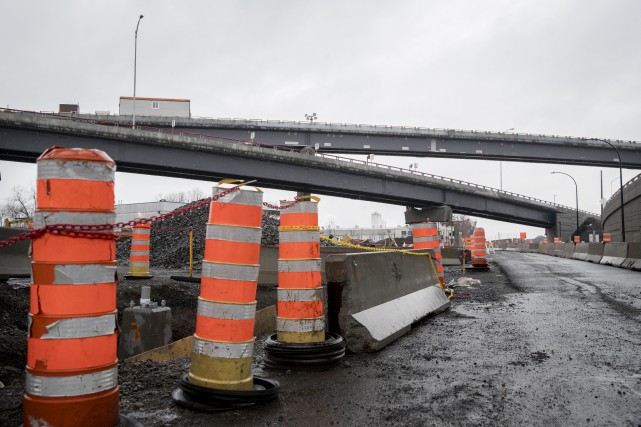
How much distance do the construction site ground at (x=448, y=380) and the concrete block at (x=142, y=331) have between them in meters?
1.30

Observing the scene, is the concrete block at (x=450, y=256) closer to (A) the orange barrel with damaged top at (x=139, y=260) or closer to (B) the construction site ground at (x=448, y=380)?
(A) the orange barrel with damaged top at (x=139, y=260)

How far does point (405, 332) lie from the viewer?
24.2ft

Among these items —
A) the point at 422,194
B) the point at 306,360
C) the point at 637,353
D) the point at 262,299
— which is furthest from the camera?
the point at 422,194

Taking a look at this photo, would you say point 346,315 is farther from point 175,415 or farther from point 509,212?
point 509,212

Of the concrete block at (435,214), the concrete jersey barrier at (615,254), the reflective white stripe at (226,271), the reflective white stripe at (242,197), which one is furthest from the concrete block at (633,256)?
the reflective white stripe at (226,271)

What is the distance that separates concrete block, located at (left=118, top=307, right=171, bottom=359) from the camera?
7137 millimetres

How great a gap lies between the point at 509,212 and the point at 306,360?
198ft

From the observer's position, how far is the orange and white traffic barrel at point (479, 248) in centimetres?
2098

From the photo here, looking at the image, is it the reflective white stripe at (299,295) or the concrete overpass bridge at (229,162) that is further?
the concrete overpass bridge at (229,162)

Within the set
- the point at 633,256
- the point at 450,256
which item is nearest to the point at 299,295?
the point at 633,256

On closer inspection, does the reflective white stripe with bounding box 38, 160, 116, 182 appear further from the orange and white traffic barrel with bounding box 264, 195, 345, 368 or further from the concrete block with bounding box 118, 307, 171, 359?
the concrete block with bounding box 118, 307, 171, 359

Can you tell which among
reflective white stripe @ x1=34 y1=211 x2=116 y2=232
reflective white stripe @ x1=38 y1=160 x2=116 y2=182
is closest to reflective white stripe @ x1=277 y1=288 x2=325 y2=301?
reflective white stripe @ x1=34 y1=211 x2=116 y2=232

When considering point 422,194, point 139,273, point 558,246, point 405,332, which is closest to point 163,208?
point 422,194

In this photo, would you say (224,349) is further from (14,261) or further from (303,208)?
(14,261)
